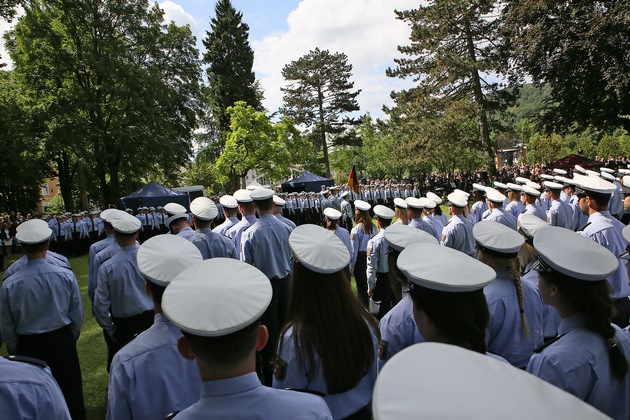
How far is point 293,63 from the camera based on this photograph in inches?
1877

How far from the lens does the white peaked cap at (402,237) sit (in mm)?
3703

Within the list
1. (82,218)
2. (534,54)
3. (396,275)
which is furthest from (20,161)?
(534,54)

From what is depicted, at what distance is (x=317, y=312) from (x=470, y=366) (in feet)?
5.15

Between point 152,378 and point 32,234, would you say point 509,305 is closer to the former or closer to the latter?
point 152,378

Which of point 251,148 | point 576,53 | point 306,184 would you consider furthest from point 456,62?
point 251,148

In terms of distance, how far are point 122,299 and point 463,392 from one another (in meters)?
4.61

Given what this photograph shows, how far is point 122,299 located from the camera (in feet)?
15.1

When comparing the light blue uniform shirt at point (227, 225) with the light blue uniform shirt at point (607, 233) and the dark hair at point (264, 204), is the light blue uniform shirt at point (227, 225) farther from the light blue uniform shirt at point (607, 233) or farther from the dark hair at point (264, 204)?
the light blue uniform shirt at point (607, 233)

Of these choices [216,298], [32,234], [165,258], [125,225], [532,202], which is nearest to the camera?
[216,298]

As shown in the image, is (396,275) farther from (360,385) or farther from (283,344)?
(283,344)

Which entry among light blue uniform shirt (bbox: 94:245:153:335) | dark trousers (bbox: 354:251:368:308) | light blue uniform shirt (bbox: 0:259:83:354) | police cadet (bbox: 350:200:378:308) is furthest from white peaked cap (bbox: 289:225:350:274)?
dark trousers (bbox: 354:251:368:308)

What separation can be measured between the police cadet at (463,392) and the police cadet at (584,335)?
1.49 meters

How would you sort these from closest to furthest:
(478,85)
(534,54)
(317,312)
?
(317,312), (534,54), (478,85)

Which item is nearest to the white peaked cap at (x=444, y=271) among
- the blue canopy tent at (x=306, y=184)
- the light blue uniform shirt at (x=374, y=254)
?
the light blue uniform shirt at (x=374, y=254)
